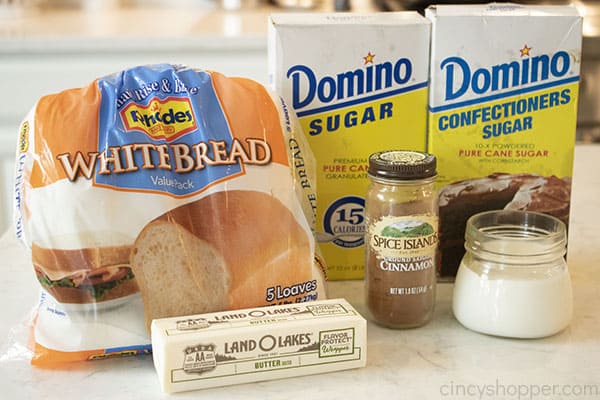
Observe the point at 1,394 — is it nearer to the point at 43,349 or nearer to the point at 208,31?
the point at 43,349

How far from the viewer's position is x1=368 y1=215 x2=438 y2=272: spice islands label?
0.92 meters

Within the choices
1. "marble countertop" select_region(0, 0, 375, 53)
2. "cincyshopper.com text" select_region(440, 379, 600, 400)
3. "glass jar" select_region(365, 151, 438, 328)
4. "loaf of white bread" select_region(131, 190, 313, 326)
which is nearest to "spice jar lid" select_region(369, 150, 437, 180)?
"glass jar" select_region(365, 151, 438, 328)

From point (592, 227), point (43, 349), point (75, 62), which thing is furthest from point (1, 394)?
point (75, 62)

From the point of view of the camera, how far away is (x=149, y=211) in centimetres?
89

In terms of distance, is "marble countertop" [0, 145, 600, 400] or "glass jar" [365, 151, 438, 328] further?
"glass jar" [365, 151, 438, 328]

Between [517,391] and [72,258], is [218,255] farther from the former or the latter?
[517,391]

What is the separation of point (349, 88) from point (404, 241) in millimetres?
226

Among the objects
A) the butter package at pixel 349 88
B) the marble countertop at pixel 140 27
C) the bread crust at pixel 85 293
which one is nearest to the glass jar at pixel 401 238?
the butter package at pixel 349 88

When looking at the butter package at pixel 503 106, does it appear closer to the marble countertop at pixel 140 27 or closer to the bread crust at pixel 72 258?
the bread crust at pixel 72 258

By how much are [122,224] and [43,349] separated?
6.0 inches

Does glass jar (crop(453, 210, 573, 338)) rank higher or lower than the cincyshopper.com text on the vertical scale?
higher

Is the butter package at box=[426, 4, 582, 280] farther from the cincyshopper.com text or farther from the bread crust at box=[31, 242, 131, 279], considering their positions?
the bread crust at box=[31, 242, 131, 279]

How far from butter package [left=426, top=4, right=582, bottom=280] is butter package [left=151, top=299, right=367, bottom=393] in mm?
284

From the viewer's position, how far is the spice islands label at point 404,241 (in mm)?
919
